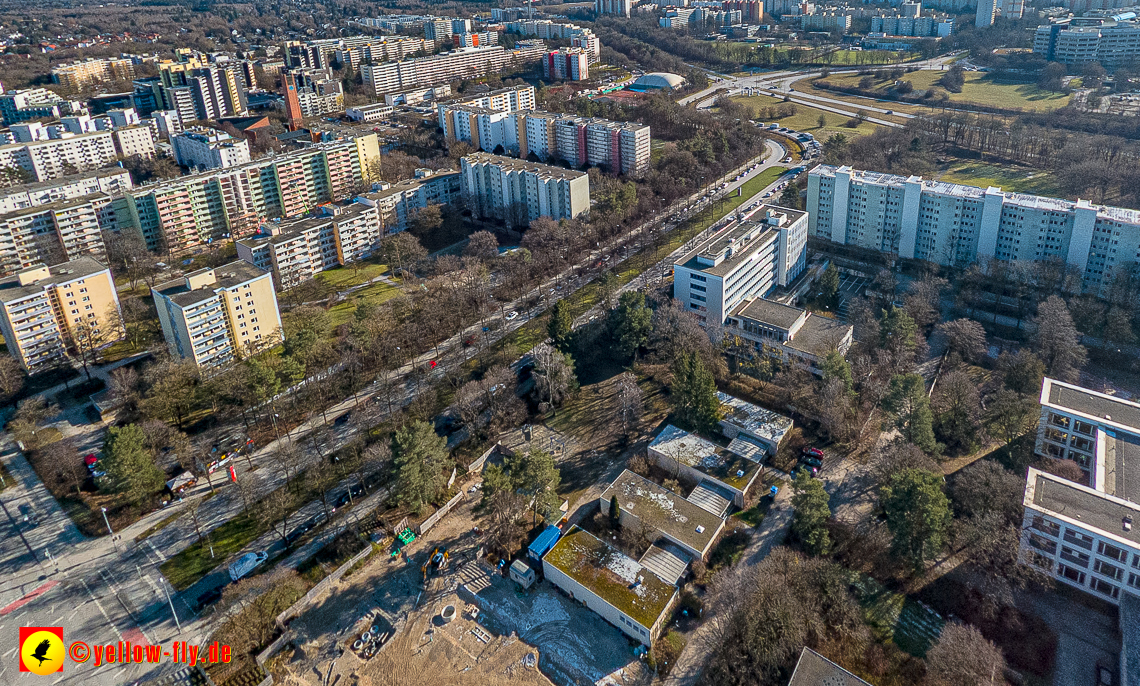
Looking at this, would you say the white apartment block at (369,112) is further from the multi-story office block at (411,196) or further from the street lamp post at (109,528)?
the street lamp post at (109,528)

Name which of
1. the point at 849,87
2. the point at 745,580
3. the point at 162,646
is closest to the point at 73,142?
the point at 162,646

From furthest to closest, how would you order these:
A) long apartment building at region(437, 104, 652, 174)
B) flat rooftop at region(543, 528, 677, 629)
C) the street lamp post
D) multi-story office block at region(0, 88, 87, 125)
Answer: multi-story office block at region(0, 88, 87, 125)
long apartment building at region(437, 104, 652, 174)
the street lamp post
flat rooftop at region(543, 528, 677, 629)

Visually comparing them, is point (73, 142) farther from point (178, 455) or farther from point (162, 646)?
point (162, 646)

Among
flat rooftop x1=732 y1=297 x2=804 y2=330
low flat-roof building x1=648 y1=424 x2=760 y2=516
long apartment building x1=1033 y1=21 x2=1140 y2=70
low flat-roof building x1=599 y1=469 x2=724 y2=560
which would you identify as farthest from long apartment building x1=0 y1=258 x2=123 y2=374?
long apartment building x1=1033 y1=21 x2=1140 y2=70

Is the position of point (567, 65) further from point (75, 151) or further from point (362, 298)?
point (362, 298)

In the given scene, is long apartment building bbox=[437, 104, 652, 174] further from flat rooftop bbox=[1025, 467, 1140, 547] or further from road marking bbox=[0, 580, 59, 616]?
road marking bbox=[0, 580, 59, 616]

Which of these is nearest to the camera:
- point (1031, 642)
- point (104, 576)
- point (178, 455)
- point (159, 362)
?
point (1031, 642)

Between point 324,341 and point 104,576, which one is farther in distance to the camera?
point 324,341
